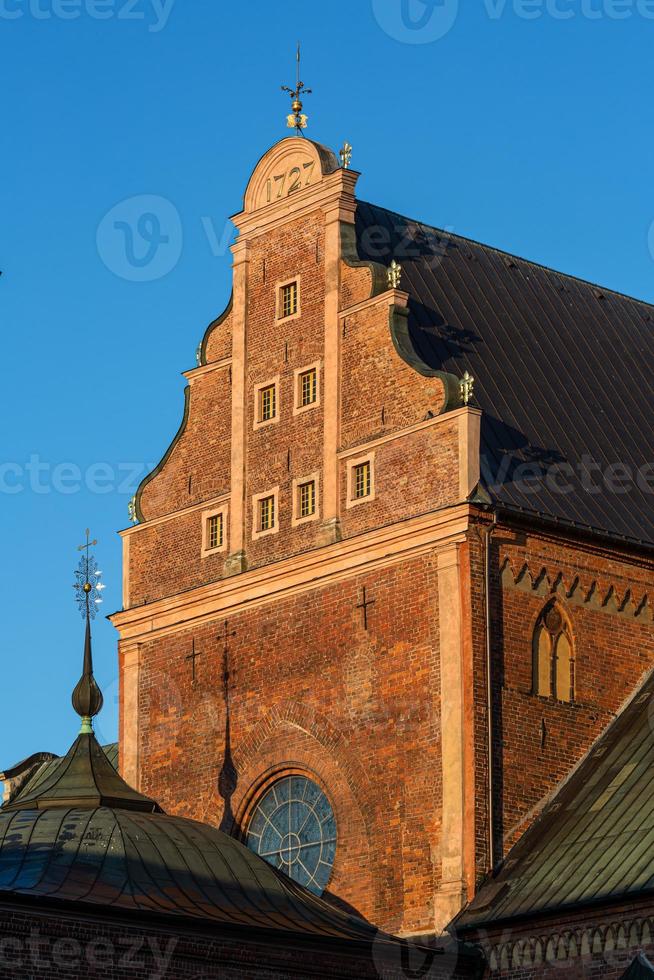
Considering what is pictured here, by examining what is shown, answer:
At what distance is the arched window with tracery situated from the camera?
36.5 m

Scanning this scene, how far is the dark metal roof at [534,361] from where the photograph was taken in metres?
38.0

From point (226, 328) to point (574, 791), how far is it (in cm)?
1132

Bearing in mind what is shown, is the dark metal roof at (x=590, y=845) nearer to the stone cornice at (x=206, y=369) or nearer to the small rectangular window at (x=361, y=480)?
the small rectangular window at (x=361, y=480)

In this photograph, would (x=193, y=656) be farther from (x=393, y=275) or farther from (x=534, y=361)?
(x=534, y=361)

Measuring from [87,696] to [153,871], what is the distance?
487 centimetres

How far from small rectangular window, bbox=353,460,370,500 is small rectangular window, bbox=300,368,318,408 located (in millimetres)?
1864

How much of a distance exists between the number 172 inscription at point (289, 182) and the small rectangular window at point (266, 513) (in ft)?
18.3

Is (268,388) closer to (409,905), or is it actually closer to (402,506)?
(402,506)

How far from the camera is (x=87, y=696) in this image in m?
36.5

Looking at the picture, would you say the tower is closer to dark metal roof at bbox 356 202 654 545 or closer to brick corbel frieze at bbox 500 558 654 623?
dark metal roof at bbox 356 202 654 545

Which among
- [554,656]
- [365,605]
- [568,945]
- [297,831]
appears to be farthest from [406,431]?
[568,945]
